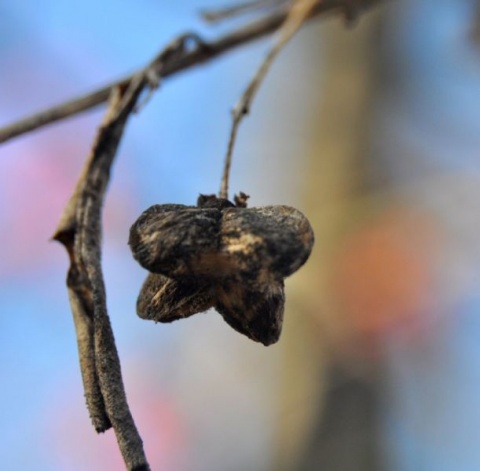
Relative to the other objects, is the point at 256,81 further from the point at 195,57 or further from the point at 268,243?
the point at 268,243

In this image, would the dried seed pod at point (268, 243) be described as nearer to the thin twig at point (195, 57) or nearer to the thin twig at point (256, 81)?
the thin twig at point (256, 81)

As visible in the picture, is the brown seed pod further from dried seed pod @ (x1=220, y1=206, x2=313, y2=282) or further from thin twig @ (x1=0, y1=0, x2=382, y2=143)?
thin twig @ (x1=0, y1=0, x2=382, y2=143)

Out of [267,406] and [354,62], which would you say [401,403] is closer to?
[267,406]

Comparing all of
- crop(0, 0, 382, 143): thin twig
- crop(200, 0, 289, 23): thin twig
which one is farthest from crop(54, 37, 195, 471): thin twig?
crop(200, 0, 289, 23): thin twig

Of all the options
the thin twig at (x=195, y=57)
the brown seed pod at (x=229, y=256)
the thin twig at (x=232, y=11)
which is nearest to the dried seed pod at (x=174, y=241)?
the brown seed pod at (x=229, y=256)

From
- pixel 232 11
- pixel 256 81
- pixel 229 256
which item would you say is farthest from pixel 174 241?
pixel 232 11
